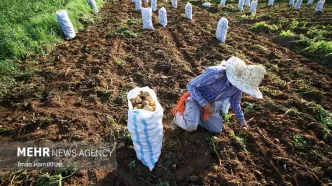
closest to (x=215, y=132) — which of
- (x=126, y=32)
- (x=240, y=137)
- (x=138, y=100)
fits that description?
(x=240, y=137)

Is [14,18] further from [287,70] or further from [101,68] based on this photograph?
[287,70]

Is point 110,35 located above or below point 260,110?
above

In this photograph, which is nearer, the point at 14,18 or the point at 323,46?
the point at 323,46

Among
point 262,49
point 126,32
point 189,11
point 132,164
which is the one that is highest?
point 189,11

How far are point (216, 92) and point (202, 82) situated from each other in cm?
26

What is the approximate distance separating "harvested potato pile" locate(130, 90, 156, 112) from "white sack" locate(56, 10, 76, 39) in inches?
153

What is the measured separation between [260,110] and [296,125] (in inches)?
21.0

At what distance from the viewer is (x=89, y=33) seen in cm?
583

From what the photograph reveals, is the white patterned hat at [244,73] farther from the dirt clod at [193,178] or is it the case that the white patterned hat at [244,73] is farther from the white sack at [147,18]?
the white sack at [147,18]

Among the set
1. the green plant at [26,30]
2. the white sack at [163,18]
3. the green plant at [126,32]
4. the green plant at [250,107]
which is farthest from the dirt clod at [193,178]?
the white sack at [163,18]

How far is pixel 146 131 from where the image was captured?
2.21m

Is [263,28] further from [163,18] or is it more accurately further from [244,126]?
[244,126]

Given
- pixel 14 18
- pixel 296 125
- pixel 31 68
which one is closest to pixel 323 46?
pixel 296 125

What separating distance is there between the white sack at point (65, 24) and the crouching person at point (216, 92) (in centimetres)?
393
